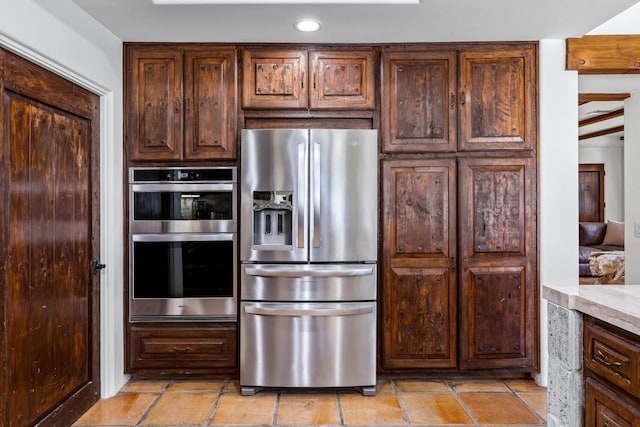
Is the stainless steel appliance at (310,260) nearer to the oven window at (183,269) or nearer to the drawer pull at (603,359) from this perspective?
the oven window at (183,269)

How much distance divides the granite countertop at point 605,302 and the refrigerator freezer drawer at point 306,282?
1.13 m

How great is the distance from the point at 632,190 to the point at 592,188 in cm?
500

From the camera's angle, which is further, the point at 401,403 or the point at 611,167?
the point at 611,167

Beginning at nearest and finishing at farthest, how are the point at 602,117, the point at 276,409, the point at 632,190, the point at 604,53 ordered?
the point at 276,409
the point at 604,53
the point at 632,190
the point at 602,117

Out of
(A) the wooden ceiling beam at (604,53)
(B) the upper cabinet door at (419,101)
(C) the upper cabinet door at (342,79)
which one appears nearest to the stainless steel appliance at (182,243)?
(C) the upper cabinet door at (342,79)

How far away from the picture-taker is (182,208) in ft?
9.73

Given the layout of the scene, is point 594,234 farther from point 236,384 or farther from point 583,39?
point 236,384

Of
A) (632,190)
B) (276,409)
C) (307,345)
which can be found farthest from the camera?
(632,190)

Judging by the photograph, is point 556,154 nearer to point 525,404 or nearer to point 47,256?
point 525,404

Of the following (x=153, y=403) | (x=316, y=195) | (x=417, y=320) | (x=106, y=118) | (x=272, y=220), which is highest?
(x=106, y=118)

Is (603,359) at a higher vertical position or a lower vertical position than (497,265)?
lower

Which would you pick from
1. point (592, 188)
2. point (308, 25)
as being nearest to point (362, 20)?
point (308, 25)

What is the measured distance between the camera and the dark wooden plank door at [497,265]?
302 centimetres

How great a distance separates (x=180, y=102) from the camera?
9.88 feet
